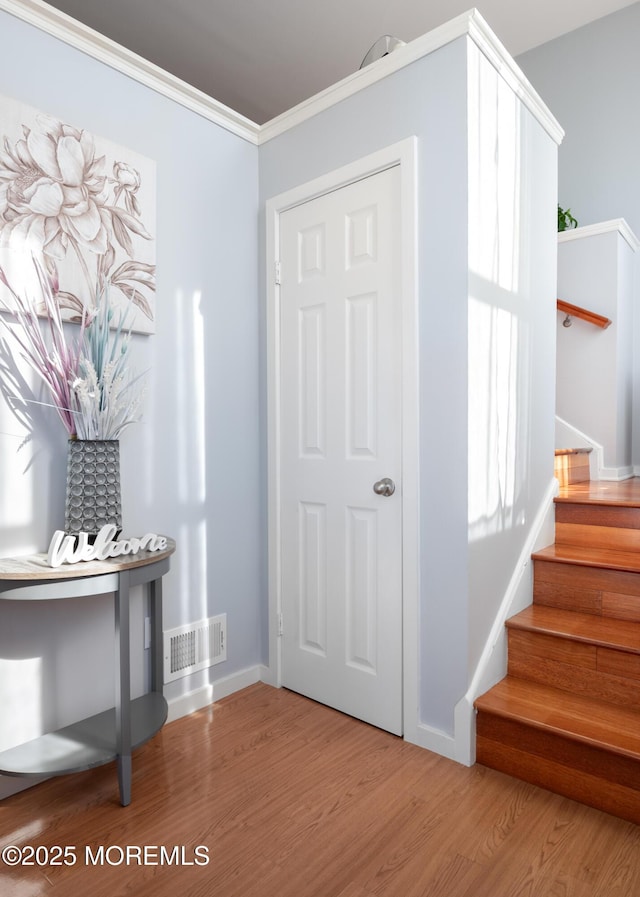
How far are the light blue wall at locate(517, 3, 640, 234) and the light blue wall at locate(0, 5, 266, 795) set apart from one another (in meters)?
2.45

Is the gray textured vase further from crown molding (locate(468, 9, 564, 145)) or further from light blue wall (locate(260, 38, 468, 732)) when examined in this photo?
crown molding (locate(468, 9, 564, 145))

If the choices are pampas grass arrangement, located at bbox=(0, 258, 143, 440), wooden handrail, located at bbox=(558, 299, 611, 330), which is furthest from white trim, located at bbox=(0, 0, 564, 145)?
wooden handrail, located at bbox=(558, 299, 611, 330)

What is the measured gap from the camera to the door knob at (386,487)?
212cm

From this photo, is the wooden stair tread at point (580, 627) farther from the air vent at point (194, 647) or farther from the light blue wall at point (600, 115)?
the light blue wall at point (600, 115)

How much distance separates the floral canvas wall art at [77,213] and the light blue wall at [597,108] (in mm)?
2997

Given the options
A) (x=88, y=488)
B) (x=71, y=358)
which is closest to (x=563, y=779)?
(x=88, y=488)

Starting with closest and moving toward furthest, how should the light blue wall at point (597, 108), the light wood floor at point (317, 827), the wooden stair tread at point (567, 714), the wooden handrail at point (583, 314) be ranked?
the light wood floor at point (317, 827) < the wooden stair tread at point (567, 714) < the wooden handrail at point (583, 314) < the light blue wall at point (597, 108)

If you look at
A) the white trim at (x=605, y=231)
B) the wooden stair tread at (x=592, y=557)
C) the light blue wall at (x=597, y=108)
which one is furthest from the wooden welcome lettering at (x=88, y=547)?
the light blue wall at (x=597, y=108)

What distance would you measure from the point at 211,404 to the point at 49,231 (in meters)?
0.85

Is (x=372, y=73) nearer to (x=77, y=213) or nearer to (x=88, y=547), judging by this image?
(x=77, y=213)

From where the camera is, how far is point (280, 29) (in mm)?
3410

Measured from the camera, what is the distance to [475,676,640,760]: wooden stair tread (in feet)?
5.54

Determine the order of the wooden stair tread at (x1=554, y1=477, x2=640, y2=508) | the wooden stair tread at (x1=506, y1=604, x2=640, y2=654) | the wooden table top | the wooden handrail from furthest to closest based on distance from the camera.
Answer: the wooden handrail → the wooden stair tread at (x1=554, y1=477, x2=640, y2=508) → the wooden stair tread at (x1=506, y1=604, x2=640, y2=654) → the wooden table top

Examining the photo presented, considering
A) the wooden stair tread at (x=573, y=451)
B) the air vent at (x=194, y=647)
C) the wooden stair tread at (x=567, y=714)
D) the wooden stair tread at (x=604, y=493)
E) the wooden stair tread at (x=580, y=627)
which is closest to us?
the wooden stair tread at (x=567, y=714)
